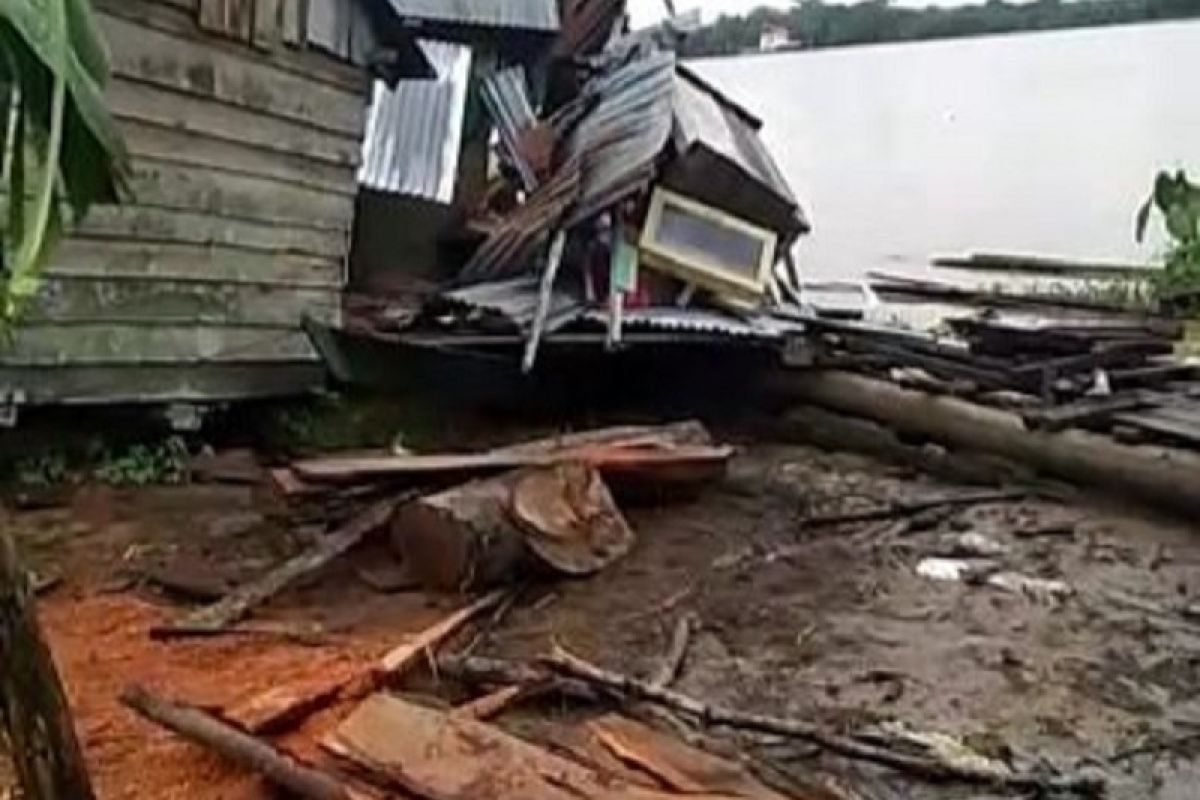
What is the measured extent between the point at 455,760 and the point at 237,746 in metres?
0.65

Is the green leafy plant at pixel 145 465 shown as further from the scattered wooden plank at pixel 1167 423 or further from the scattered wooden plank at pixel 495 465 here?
the scattered wooden plank at pixel 1167 423

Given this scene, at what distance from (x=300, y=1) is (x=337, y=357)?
88.0 inches

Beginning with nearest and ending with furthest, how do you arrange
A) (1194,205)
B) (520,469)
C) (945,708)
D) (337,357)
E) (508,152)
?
(945,708), (520,469), (337,357), (508,152), (1194,205)

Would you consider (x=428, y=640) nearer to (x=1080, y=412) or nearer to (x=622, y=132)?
(x=1080, y=412)

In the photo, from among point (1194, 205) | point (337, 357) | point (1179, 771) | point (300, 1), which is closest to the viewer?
point (1179, 771)

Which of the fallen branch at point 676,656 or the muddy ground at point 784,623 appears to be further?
the fallen branch at point 676,656

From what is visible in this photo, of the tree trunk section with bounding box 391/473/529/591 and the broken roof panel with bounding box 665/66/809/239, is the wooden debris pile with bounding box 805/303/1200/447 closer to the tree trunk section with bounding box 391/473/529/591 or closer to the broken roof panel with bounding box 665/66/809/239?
the broken roof panel with bounding box 665/66/809/239

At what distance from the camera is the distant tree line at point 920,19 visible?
28.6 meters

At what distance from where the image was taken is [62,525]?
23.4ft

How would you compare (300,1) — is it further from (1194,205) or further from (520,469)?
(1194,205)

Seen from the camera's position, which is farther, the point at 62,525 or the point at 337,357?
the point at 337,357

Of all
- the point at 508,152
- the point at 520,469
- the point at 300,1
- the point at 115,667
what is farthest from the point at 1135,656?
the point at 508,152

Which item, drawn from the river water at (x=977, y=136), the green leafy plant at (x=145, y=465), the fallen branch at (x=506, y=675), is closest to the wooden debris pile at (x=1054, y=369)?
the fallen branch at (x=506, y=675)

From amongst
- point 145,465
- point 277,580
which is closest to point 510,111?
point 145,465
